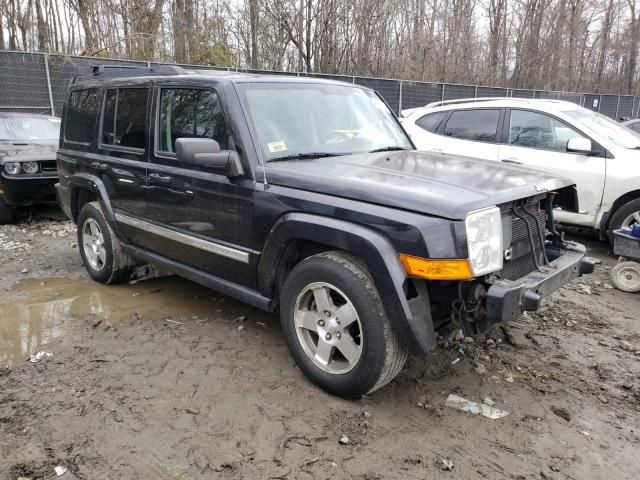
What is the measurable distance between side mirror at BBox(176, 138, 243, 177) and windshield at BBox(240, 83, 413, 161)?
8.6 inches

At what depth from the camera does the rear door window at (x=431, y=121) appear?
292 inches

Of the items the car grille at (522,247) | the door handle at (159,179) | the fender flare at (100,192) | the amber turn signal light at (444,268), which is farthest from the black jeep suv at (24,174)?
the car grille at (522,247)

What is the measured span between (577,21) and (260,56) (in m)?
20.4

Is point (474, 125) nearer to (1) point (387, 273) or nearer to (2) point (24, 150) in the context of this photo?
(1) point (387, 273)

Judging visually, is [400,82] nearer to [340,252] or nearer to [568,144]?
[568,144]

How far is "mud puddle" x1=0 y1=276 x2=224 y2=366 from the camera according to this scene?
4.11 meters

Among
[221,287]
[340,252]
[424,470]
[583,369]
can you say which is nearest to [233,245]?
[221,287]

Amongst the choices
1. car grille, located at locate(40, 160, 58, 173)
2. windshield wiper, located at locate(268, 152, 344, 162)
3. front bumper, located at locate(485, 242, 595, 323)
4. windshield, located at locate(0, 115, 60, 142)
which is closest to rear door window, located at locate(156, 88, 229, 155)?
windshield wiper, located at locate(268, 152, 344, 162)

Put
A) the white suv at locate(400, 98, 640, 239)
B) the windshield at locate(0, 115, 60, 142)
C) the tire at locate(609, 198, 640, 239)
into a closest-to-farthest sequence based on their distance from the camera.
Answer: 1. the tire at locate(609, 198, 640, 239)
2. the white suv at locate(400, 98, 640, 239)
3. the windshield at locate(0, 115, 60, 142)

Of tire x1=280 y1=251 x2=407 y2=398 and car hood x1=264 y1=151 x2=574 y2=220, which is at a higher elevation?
car hood x1=264 y1=151 x2=574 y2=220

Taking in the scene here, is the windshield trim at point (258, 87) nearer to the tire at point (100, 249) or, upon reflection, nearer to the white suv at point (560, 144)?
the tire at point (100, 249)

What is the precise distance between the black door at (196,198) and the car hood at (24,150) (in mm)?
4281

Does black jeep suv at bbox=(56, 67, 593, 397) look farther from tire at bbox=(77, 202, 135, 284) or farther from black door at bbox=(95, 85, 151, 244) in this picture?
tire at bbox=(77, 202, 135, 284)

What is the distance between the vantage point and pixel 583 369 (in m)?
3.60
